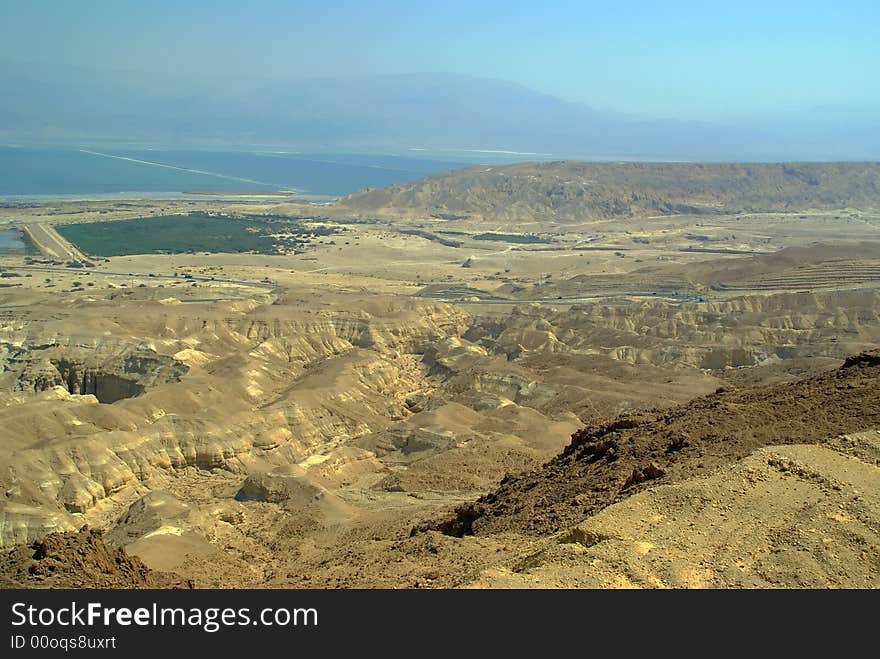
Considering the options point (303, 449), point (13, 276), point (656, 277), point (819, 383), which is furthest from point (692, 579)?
point (13, 276)

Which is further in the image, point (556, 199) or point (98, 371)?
point (556, 199)

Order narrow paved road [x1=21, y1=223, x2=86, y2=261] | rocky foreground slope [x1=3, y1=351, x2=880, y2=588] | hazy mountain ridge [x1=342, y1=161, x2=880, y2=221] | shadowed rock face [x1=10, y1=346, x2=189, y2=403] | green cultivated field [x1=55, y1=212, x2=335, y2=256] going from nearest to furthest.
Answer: rocky foreground slope [x1=3, y1=351, x2=880, y2=588] → shadowed rock face [x1=10, y1=346, x2=189, y2=403] → narrow paved road [x1=21, y1=223, x2=86, y2=261] → green cultivated field [x1=55, y1=212, x2=335, y2=256] → hazy mountain ridge [x1=342, y1=161, x2=880, y2=221]

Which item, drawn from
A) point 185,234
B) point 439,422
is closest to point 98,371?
point 439,422

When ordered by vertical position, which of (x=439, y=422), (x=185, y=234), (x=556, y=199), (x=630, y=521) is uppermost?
(x=556, y=199)

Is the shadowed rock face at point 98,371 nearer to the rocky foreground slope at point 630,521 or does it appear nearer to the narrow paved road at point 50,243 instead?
the rocky foreground slope at point 630,521

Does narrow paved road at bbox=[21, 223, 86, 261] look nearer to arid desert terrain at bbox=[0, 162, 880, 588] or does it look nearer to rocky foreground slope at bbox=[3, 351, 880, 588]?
arid desert terrain at bbox=[0, 162, 880, 588]

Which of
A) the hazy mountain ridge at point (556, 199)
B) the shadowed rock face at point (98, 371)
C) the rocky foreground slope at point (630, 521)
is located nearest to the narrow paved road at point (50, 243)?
the hazy mountain ridge at point (556, 199)

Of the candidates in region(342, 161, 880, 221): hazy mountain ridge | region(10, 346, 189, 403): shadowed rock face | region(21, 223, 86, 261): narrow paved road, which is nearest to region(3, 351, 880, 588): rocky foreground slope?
Result: region(10, 346, 189, 403): shadowed rock face

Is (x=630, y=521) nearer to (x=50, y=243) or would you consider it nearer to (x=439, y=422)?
(x=439, y=422)
